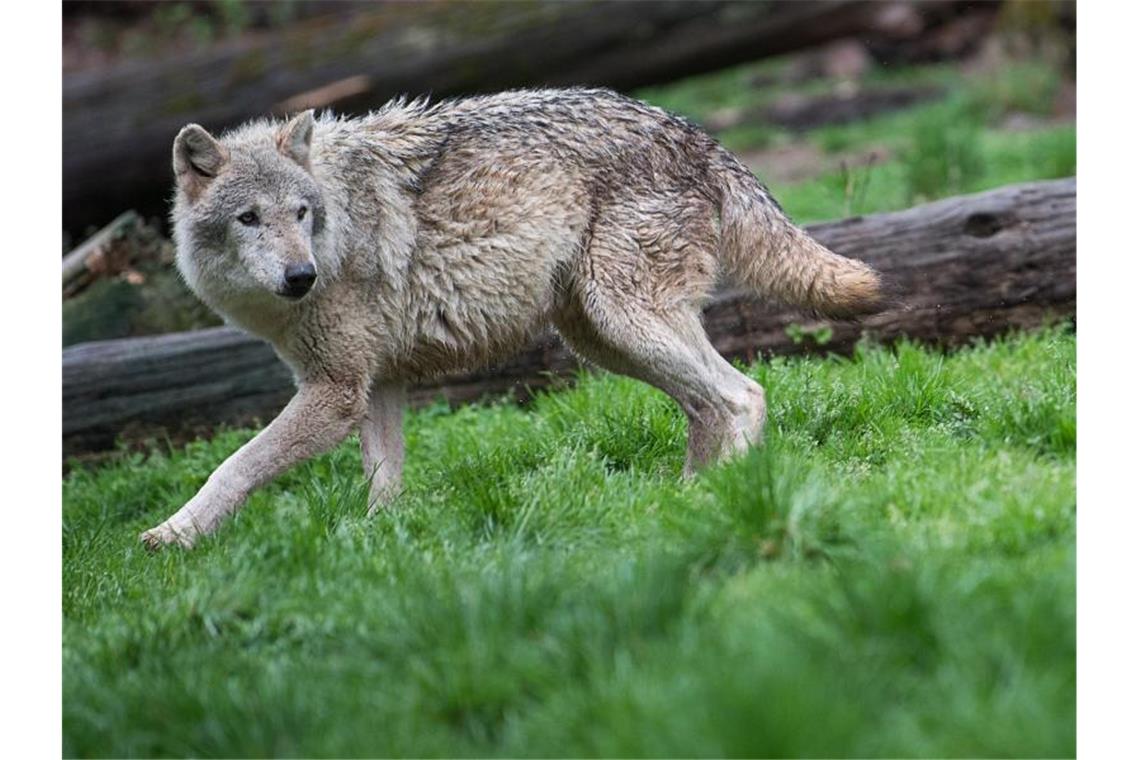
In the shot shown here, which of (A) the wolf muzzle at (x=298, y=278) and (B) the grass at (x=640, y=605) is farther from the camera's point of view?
(A) the wolf muzzle at (x=298, y=278)

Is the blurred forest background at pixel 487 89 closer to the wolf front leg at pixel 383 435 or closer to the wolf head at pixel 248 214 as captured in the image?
the wolf front leg at pixel 383 435

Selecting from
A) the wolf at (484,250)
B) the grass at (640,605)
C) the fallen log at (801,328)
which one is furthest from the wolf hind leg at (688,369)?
the fallen log at (801,328)

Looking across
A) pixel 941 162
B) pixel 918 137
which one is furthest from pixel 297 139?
pixel 918 137

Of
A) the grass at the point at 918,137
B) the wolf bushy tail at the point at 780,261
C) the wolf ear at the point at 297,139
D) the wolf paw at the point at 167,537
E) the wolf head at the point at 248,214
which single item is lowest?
the wolf paw at the point at 167,537

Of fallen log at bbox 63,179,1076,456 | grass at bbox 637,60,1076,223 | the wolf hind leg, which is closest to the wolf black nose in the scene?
the wolf hind leg

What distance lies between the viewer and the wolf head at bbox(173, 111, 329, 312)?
19.8ft

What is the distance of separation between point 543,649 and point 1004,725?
1316mm

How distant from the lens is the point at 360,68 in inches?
467

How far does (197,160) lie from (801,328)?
11.7ft

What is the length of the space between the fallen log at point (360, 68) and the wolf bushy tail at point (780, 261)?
571 cm

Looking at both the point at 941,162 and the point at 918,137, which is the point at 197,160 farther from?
the point at 918,137

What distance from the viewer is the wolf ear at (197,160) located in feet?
20.3

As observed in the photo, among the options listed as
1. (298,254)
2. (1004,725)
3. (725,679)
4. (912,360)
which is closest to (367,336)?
(298,254)

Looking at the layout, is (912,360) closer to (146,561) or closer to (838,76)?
(146,561)
